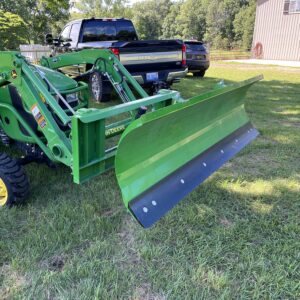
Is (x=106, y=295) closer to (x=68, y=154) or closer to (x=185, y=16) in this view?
(x=68, y=154)

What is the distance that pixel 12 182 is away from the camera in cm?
312

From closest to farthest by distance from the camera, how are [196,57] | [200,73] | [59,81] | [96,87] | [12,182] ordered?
[12,182], [59,81], [96,87], [196,57], [200,73]

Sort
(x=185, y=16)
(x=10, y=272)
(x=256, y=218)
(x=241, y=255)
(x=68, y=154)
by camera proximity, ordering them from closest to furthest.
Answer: (x=10, y=272) < (x=241, y=255) < (x=68, y=154) < (x=256, y=218) < (x=185, y=16)

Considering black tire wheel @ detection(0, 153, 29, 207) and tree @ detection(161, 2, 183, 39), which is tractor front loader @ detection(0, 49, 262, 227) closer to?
black tire wheel @ detection(0, 153, 29, 207)

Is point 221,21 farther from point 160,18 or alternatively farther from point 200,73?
point 200,73

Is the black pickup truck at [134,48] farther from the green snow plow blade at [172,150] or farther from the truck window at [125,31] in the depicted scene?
the green snow plow blade at [172,150]

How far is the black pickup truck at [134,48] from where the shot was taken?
7.59 meters

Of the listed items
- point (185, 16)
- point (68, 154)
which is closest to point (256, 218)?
point (68, 154)

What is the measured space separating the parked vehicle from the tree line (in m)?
7.38

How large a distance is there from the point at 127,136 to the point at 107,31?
7702 mm

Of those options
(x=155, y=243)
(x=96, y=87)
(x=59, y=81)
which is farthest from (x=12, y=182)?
(x=96, y=87)

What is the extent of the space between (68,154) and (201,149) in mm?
1261

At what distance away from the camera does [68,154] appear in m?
2.93

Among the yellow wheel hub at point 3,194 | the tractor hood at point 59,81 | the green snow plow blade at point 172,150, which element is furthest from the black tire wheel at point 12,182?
the green snow plow blade at point 172,150
